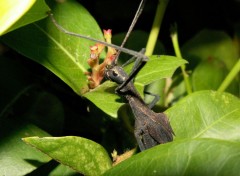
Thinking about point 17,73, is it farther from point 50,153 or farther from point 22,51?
point 50,153

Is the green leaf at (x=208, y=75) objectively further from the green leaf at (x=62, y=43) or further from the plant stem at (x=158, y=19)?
the green leaf at (x=62, y=43)

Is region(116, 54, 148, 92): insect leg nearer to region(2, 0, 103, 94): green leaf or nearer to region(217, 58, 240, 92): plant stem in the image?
region(2, 0, 103, 94): green leaf

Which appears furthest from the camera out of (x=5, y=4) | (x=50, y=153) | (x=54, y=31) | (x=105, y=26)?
(x=105, y=26)

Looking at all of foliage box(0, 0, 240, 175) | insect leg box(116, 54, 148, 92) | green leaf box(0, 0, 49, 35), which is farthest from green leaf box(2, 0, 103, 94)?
green leaf box(0, 0, 49, 35)

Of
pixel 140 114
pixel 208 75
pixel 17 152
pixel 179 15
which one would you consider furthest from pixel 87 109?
pixel 179 15

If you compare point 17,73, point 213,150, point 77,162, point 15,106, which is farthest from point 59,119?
point 213,150

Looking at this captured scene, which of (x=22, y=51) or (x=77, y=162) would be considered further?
(x=22, y=51)

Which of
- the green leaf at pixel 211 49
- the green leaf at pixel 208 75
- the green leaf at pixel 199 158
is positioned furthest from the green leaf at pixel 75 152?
the green leaf at pixel 211 49
